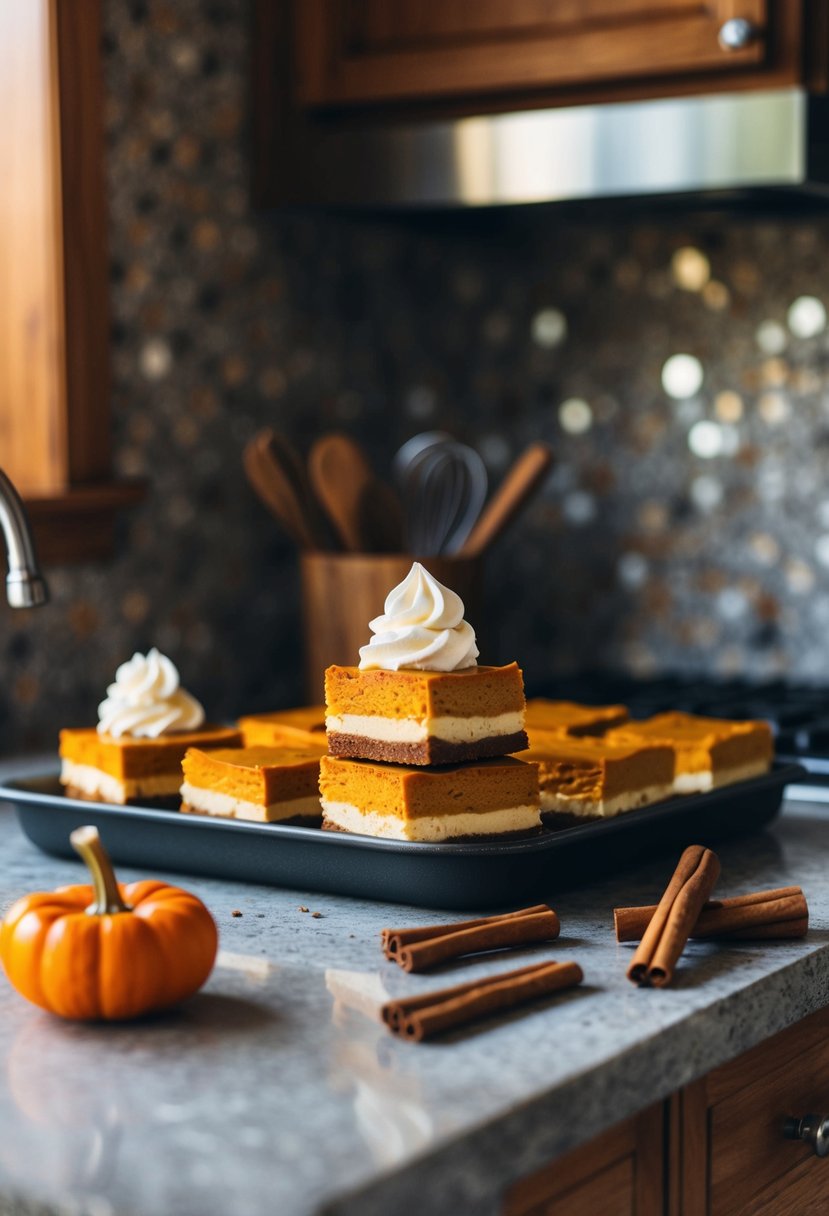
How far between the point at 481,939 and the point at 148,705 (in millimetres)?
464

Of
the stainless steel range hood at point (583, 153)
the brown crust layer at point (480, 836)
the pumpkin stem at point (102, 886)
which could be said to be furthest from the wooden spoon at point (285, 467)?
the pumpkin stem at point (102, 886)

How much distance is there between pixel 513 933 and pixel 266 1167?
373mm

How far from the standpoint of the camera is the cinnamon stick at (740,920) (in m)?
1.12

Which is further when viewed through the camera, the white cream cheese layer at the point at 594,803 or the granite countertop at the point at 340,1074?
the white cream cheese layer at the point at 594,803

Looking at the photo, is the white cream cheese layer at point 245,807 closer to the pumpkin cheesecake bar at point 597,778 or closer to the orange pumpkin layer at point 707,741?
the pumpkin cheesecake bar at point 597,778

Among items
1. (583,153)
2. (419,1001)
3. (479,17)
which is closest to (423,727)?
(419,1001)

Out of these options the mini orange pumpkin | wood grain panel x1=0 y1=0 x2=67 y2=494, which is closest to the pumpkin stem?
the mini orange pumpkin

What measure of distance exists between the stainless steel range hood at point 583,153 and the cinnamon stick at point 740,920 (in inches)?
37.1

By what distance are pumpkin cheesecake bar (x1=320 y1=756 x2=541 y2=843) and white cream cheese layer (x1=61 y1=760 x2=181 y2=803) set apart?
0.21 metres

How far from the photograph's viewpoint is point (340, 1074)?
88cm

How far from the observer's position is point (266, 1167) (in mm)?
754

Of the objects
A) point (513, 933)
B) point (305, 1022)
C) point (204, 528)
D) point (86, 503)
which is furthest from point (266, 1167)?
point (204, 528)

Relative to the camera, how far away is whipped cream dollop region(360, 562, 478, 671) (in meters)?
1.22

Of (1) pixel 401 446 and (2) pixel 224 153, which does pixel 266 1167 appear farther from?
(1) pixel 401 446
